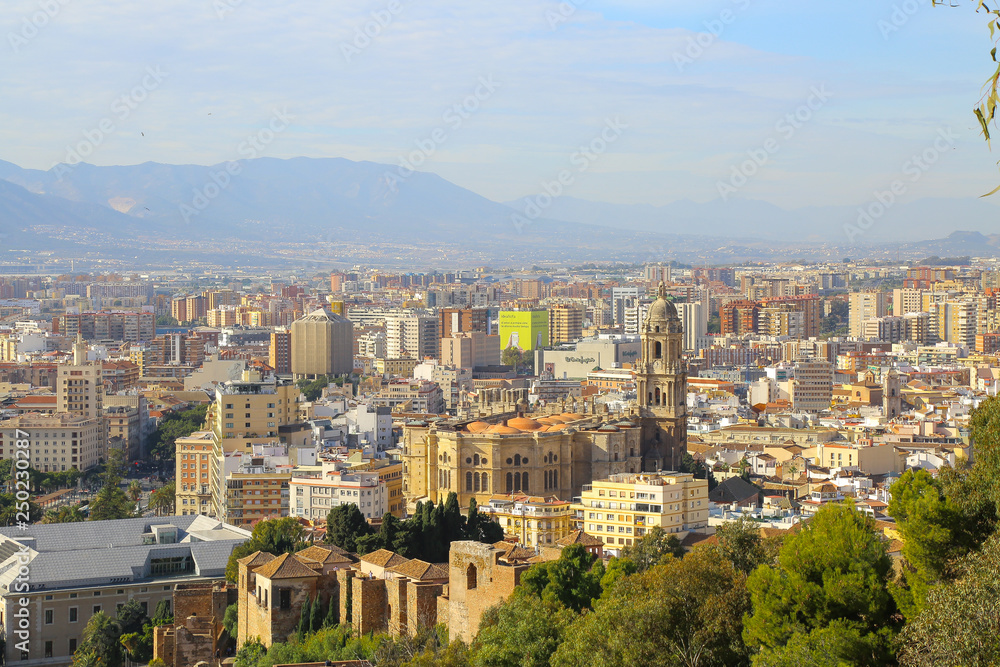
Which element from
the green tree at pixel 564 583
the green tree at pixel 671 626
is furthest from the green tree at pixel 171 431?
the green tree at pixel 671 626

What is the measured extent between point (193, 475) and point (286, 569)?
19.2 metres

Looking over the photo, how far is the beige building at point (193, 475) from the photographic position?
121 feet

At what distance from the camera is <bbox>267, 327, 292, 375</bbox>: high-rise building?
253 ft

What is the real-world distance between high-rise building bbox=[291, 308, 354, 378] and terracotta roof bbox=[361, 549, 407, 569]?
178 feet

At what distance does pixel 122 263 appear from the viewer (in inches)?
6560

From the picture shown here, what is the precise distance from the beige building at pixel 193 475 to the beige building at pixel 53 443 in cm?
706

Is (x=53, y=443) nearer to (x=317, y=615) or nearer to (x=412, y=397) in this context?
(x=412, y=397)

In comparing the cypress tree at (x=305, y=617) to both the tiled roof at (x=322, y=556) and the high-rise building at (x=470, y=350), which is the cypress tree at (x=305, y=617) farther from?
the high-rise building at (x=470, y=350)

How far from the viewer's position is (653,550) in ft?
63.3

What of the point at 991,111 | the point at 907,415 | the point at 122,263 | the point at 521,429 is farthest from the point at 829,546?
the point at 122,263

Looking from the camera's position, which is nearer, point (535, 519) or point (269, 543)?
point (269, 543)

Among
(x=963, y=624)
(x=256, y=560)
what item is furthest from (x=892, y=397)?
(x=963, y=624)

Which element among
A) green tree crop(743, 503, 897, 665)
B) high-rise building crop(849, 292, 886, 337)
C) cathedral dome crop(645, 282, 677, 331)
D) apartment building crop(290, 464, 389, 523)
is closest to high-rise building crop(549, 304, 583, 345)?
high-rise building crop(849, 292, 886, 337)

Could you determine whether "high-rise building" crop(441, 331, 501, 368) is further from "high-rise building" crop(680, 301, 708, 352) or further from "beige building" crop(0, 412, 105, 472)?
"beige building" crop(0, 412, 105, 472)
